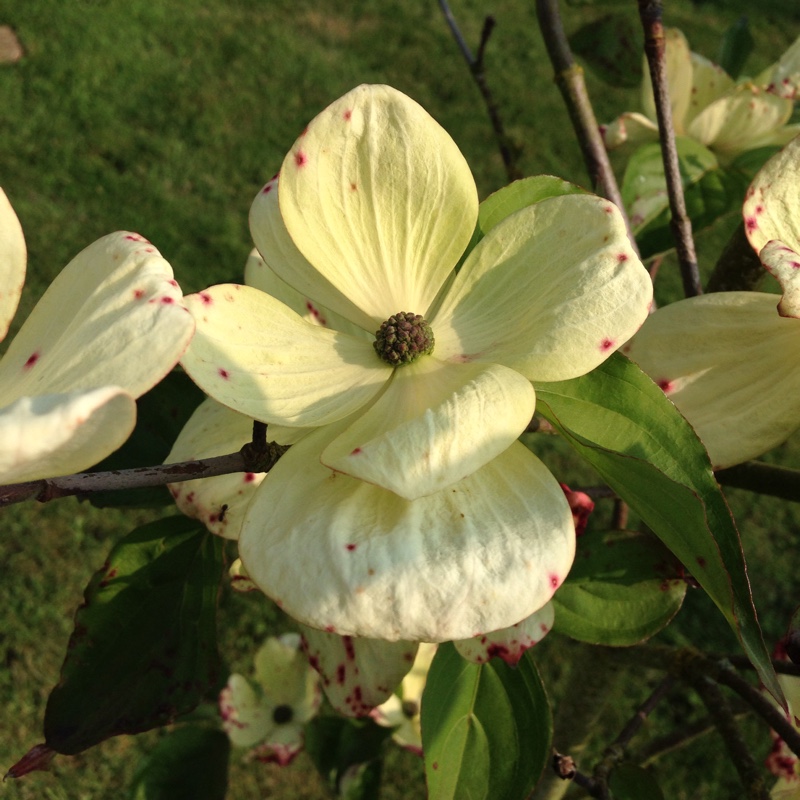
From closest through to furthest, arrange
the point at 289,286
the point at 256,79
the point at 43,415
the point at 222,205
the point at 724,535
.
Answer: the point at 43,415, the point at 724,535, the point at 289,286, the point at 222,205, the point at 256,79

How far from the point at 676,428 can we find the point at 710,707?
1.30ft

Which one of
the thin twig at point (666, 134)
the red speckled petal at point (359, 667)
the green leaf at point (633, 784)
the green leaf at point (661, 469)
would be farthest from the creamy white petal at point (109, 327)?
the green leaf at point (633, 784)

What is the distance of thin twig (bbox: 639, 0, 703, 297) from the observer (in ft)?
2.27

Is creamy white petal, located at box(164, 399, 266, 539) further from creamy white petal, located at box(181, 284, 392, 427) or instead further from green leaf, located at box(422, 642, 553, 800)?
green leaf, located at box(422, 642, 553, 800)

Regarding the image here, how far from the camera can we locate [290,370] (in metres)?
0.54

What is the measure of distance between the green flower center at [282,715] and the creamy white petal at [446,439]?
92 cm

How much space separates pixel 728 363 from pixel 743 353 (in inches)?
0.4

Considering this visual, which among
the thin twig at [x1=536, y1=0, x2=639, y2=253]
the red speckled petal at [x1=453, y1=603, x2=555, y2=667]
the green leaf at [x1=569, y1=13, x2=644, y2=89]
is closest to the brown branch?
the red speckled petal at [x1=453, y1=603, x2=555, y2=667]

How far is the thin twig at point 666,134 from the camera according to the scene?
0.69 meters

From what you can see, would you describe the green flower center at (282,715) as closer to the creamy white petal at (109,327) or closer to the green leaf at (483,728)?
the green leaf at (483,728)

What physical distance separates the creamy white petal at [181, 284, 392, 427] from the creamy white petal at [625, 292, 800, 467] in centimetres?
18

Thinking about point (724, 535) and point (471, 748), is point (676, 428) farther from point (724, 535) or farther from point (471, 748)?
point (471, 748)

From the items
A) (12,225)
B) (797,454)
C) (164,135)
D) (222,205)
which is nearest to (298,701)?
(12,225)

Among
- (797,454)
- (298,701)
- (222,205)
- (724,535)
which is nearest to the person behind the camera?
(724,535)
